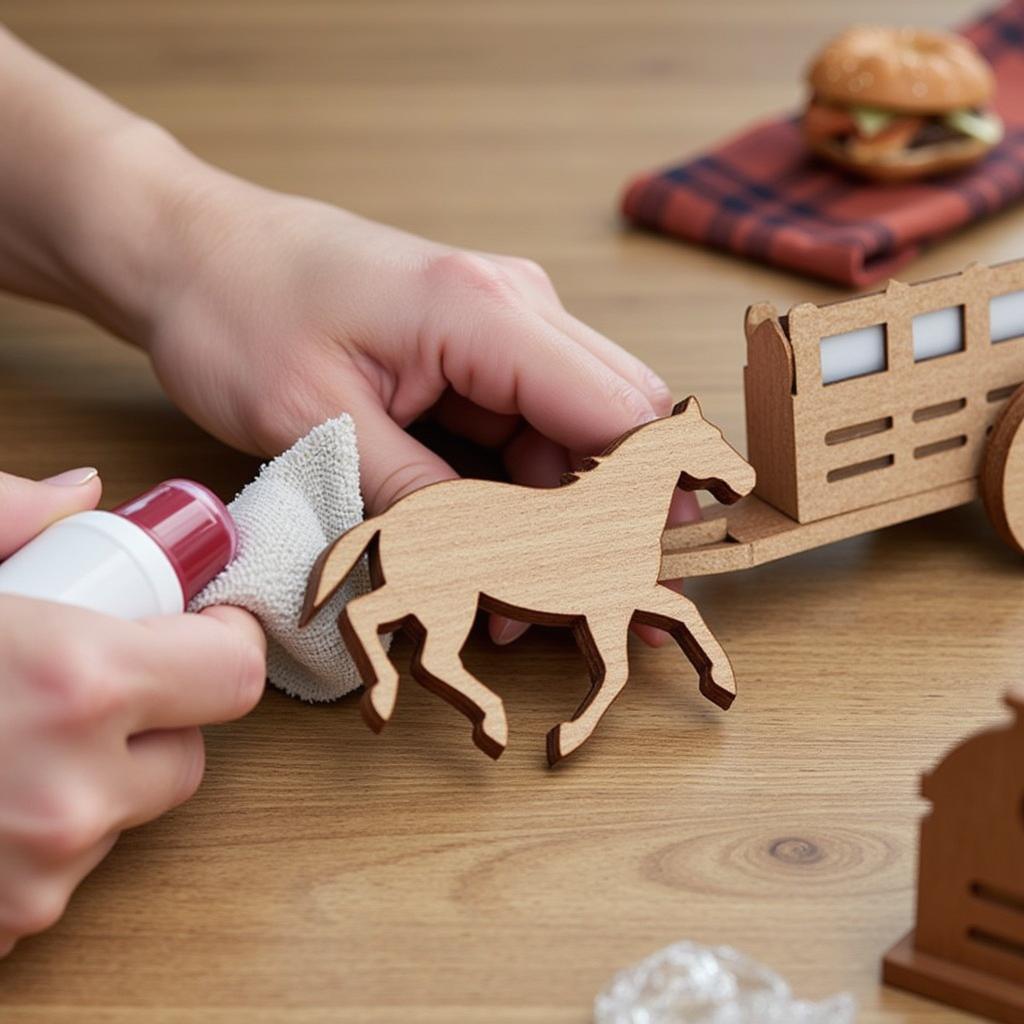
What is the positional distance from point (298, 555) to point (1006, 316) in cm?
40

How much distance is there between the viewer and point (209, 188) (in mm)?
940

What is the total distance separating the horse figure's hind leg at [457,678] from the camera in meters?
0.64

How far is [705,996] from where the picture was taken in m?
0.54

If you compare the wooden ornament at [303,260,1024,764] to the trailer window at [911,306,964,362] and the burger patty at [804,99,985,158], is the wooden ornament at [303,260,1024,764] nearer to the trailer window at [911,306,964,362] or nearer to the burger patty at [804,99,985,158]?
the trailer window at [911,306,964,362]

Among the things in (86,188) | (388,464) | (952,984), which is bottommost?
(952,984)

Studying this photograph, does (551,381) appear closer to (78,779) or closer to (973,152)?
(78,779)

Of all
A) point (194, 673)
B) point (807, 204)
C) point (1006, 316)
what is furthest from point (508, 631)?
point (807, 204)

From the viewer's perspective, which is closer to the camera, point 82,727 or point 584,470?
point 82,727

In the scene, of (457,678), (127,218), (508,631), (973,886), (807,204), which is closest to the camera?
(973,886)

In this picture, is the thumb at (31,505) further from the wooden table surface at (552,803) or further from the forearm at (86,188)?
the forearm at (86,188)

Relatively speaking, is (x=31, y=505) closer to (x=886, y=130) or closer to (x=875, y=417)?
(x=875, y=417)

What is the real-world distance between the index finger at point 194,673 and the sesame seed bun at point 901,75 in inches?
34.7

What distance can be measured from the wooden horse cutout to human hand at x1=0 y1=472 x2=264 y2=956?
Answer: 2.3 inches

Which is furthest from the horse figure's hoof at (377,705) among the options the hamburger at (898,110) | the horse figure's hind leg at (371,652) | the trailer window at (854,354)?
the hamburger at (898,110)
